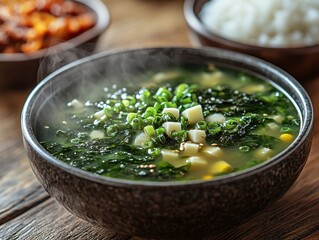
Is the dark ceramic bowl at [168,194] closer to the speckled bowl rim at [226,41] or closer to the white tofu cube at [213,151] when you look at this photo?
the white tofu cube at [213,151]

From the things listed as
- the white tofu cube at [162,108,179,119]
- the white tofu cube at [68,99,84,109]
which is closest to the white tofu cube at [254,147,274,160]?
the white tofu cube at [162,108,179,119]

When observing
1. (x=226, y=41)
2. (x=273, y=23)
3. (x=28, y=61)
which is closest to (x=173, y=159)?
(x=226, y=41)

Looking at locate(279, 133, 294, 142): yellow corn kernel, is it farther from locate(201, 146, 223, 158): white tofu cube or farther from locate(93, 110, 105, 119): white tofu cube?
locate(93, 110, 105, 119): white tofu cube

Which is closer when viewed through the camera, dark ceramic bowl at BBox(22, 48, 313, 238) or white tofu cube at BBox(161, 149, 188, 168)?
dark ceramic bowl at BBox(22, 48, 313, 238)

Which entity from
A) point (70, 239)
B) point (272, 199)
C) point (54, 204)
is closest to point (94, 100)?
point (54, 204)

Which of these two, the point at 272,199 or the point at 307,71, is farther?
the point at 307,71

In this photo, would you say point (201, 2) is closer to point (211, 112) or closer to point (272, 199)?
point (211, 112)

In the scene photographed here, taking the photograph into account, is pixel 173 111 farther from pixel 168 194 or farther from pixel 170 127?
pixel 168 194
